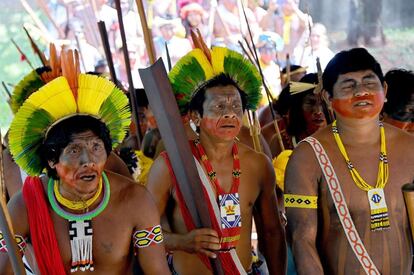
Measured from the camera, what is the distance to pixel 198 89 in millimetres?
3621

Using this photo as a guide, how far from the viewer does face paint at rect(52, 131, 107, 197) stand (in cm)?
291

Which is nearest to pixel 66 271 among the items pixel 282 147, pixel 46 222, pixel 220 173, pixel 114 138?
pixel 46 222

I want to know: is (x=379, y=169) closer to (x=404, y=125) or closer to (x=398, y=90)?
(x=404, y=125)

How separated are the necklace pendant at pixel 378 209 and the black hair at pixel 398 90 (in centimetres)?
102

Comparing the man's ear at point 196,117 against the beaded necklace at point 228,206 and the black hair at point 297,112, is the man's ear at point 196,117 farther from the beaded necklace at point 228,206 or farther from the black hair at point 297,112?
the black hair at point 297,112

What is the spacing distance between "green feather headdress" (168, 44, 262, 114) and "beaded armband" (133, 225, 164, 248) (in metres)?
0.83

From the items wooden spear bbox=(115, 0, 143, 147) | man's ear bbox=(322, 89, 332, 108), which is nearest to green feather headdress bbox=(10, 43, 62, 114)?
wooden spear bbox=(115, 0, 143, 147)

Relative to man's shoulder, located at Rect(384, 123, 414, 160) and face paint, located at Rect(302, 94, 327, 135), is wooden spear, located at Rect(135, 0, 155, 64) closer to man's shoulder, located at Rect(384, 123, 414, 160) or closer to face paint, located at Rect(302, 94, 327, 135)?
man's shoulder, located at Rect(384, 123, 414, 160)

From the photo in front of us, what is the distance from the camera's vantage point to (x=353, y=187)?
10.6ft

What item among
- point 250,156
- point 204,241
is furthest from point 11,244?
point 250,156

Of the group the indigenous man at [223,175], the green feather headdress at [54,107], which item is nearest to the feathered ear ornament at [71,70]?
the green feather headdress at [54,107]

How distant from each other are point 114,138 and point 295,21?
597cm

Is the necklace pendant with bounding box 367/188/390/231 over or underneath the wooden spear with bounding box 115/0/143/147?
underneath

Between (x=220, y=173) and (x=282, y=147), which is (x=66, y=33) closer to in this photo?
(x=282, y=147)
